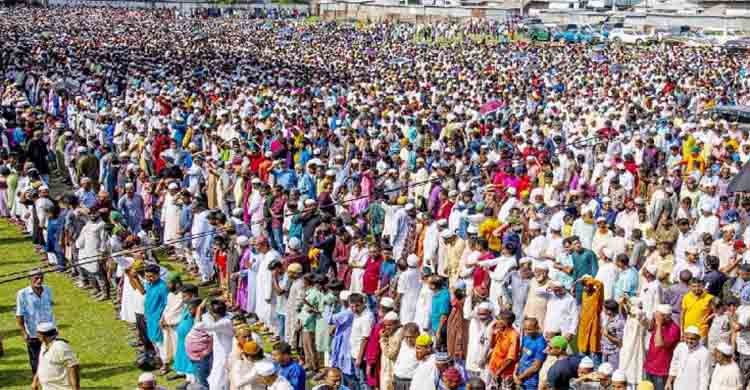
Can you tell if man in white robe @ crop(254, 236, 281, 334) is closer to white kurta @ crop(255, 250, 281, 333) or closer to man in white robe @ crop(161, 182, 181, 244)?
white kurta @ crop(255, 250, 281, 333)

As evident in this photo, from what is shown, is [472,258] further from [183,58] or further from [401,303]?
[183,58]

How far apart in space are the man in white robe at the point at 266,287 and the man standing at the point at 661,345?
400 centimetres

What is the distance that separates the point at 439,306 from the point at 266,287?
214 centimetres

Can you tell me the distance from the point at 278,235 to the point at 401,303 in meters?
3.62

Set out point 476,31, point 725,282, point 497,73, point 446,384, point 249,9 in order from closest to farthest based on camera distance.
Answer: point 446,384 → point 725,282 → point 497,73 → point 476,31 → point 249,9

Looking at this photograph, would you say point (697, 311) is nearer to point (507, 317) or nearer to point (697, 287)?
point (697, 287)

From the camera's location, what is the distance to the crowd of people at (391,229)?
32.3ft

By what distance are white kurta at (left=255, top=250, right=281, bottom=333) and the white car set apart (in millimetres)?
40737

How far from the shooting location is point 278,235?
582 inches

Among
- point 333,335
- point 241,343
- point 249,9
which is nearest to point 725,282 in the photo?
point 333,335

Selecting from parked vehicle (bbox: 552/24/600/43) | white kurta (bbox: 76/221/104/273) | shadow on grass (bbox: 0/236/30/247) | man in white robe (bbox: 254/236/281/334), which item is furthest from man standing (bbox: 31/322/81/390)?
parked vehicle (bbox: 552/24/600/43)

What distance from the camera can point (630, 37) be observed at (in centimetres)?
5194

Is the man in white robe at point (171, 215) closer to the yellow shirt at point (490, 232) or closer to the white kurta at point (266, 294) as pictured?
the white kurta at point (266, 294)

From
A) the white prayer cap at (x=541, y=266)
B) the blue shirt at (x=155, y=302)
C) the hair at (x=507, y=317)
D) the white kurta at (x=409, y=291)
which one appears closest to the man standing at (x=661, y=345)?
the white prayer cap at (x=541, y=266)
